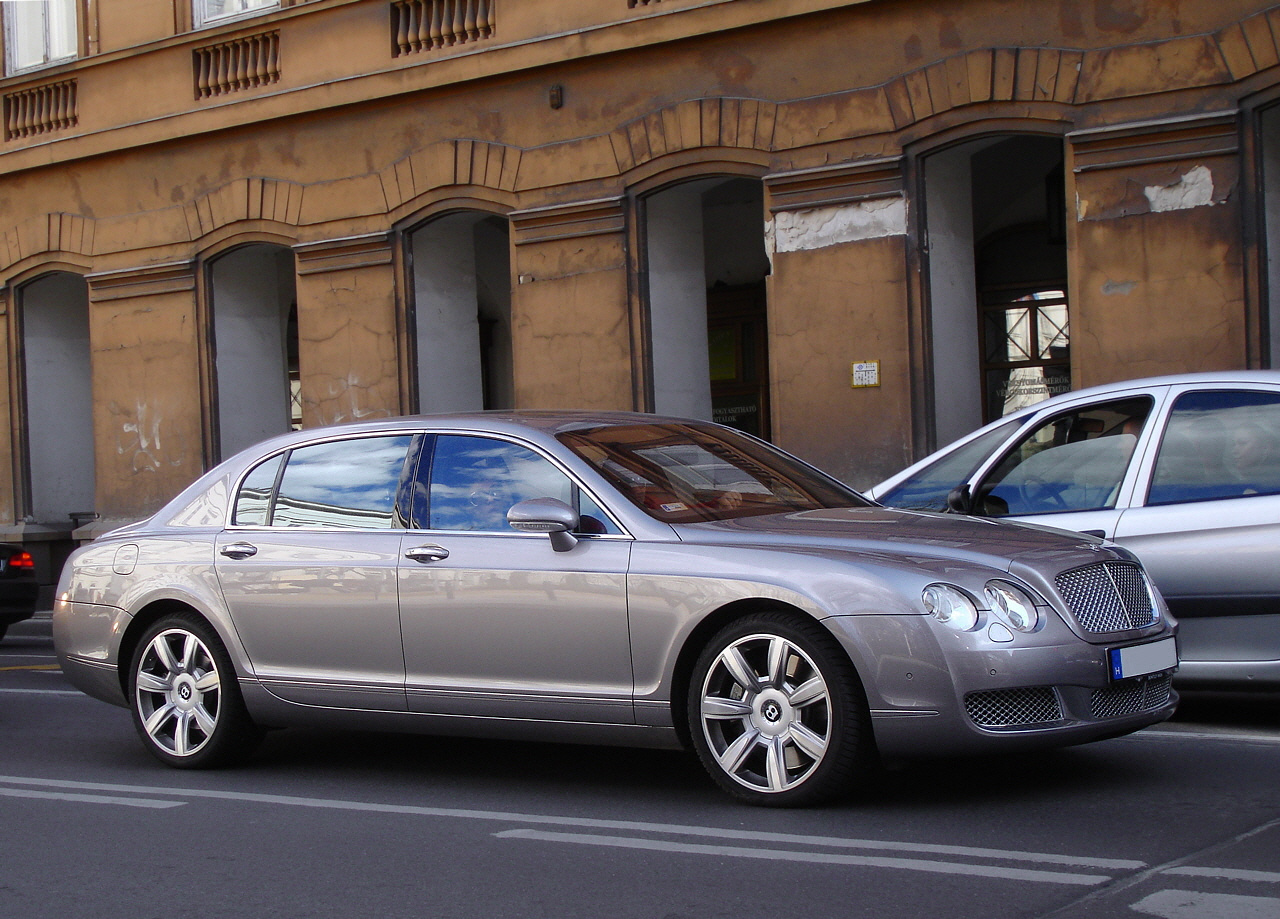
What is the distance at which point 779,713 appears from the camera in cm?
564

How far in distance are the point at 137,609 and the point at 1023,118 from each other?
8.18 m

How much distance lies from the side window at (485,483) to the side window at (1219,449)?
268 cm

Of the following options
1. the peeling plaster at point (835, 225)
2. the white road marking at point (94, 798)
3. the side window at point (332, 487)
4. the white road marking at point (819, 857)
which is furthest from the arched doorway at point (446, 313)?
the white road marking at point (819, 857)

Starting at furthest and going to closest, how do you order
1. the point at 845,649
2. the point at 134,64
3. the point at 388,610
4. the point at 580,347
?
the point at 134,64 < the point at 580,347 < the point at 388,610 < the point at 845,649

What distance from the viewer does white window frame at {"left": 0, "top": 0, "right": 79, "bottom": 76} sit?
18969mm

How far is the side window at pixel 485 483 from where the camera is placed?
6414mm

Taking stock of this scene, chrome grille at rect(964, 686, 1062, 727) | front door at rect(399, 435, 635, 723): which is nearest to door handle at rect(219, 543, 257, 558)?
front door at rect(399, 435, 635, 723)

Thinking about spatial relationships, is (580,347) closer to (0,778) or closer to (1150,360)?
(1150,360)

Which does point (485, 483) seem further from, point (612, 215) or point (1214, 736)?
point (612, 215)

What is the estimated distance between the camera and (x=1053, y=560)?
563cm

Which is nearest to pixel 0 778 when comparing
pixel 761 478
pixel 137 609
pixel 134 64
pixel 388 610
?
pixel 137 609

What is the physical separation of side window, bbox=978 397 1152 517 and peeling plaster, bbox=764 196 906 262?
19.7ft

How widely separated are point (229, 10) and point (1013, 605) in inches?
572

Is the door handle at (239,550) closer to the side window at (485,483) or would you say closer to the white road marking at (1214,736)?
the side window at (485,483)
